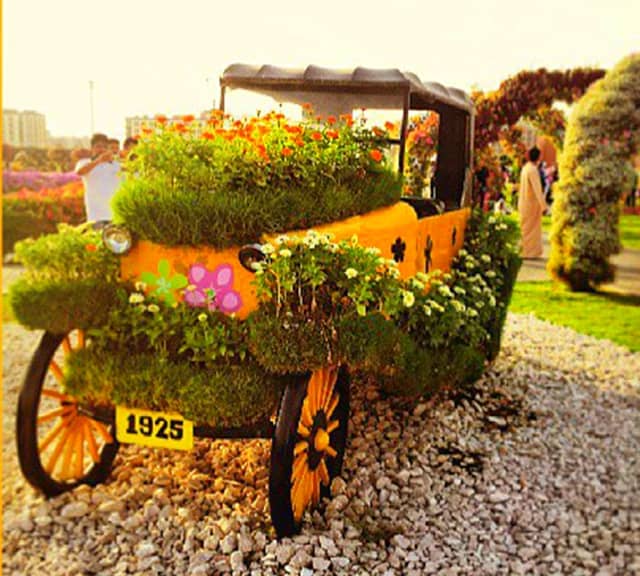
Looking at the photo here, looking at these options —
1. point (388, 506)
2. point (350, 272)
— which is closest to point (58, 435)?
point (388, 506)

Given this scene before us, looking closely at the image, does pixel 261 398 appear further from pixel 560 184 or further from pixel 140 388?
pixel 560 184

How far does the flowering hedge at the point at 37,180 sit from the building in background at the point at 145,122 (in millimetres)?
6625

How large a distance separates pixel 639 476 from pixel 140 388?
112 inches

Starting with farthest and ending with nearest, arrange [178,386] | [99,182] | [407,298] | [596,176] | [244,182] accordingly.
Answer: [596,176] < [99,182] < [407,298] < [244,182] < [178,386]

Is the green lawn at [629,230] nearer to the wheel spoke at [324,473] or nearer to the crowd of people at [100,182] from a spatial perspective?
the crowd of people at [100,182]

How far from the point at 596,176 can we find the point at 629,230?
315 inches

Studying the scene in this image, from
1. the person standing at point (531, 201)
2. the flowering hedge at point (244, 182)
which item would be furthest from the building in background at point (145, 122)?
the person standing at point (531, 201)

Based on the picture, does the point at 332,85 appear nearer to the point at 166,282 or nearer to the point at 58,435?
the point at 166,282

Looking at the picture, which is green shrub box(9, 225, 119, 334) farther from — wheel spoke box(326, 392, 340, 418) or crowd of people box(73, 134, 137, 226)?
crowd of people box(73, 134, 137, 226)

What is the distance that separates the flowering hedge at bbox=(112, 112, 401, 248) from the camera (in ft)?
11.2

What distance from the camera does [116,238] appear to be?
353 cm

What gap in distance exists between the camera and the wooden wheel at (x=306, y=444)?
3.21m

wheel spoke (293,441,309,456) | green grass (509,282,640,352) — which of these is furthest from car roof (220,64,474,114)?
green grass (509,282,640,352)

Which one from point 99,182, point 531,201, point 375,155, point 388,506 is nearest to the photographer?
point 388,506
